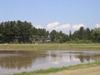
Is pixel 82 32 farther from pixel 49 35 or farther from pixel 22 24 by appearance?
pixel 22 24

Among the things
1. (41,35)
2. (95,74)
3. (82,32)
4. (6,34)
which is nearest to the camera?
(95,74)

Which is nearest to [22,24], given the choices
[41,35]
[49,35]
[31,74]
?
[41,35]

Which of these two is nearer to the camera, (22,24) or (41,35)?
(22,24)

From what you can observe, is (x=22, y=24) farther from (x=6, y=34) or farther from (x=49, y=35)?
(x=49, y=35)

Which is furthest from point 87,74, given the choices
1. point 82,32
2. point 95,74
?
point 82,32

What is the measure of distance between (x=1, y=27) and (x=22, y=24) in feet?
27.3

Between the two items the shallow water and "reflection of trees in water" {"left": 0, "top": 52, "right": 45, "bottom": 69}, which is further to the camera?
"reflection of trees in water" {"left": 0, "top": 52, "right": 45, "bottom": 69}

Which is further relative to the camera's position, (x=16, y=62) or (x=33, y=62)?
(x=33, y=62)

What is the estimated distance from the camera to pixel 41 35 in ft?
446

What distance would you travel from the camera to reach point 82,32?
14475 centimetres

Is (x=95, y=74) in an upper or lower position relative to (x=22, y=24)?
lower

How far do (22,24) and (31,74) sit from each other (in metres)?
101

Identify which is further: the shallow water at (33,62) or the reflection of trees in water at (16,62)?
the reflection of trees in water at (16,62)

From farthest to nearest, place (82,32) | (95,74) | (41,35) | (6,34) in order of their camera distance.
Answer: (82,32), (41,35), (6,34), (95,74)
